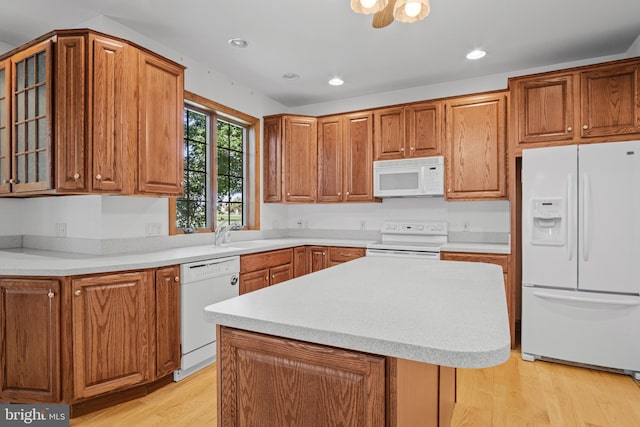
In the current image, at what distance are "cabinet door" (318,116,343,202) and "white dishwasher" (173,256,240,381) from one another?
165 cm

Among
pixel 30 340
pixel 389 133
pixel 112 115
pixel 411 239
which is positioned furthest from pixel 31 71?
pixel 411 239

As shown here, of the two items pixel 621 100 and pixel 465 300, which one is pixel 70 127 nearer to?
pixel 465 300

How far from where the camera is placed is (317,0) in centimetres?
239

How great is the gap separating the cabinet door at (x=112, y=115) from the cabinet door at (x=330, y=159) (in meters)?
2.24

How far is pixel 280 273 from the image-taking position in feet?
12.0

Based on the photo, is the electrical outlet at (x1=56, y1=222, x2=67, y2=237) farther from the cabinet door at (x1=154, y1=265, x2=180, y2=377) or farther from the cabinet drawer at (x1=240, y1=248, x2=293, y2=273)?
the cabinet drawer at (x1=240, y1=248, x2=293, y2=273)

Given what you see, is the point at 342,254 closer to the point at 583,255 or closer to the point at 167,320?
the point at 167,320

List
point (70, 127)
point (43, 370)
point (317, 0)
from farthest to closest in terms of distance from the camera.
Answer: point (317, 0)
point (70, 127)
point (43, 370)

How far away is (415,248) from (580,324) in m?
1.42

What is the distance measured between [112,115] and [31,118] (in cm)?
58

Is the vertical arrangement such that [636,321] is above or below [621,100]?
below

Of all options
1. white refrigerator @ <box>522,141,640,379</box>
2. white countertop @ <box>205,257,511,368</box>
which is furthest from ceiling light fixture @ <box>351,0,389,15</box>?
white refrigerator @ <box>522,141,640,379</box>

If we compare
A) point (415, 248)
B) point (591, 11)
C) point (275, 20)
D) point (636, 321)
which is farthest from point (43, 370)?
point (591, 11)

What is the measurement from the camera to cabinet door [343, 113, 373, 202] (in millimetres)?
4016
